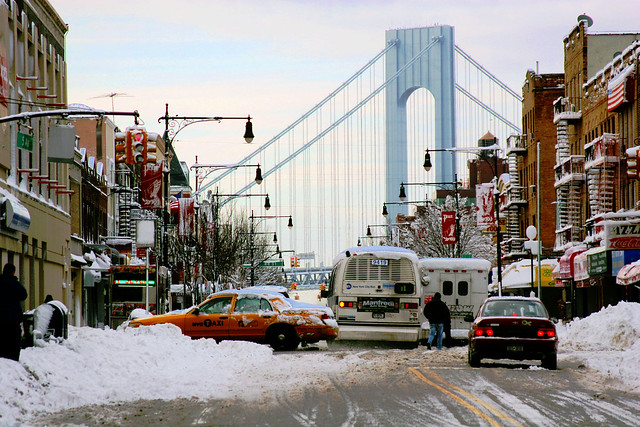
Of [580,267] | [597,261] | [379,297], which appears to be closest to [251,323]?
[379,297]

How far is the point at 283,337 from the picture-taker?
94.7 ft

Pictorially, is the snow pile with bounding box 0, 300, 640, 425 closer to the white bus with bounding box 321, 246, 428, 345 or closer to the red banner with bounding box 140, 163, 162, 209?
the white bus with bounding box 321, 246, 428, 345

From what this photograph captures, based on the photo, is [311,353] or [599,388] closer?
[599,388]

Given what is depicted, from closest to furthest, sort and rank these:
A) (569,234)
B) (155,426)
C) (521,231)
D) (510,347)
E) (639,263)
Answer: (155,426), (510,347), (639,263), (569,234), (521,231)

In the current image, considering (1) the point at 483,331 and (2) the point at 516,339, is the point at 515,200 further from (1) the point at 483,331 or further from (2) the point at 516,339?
(2) the point at 516,339

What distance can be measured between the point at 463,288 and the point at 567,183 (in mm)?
24303

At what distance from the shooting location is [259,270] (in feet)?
416

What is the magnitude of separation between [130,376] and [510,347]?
25.5 feet

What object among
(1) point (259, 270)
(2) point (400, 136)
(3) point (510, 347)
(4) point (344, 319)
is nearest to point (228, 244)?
(1) point (259, 270)

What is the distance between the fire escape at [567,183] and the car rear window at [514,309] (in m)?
35.6

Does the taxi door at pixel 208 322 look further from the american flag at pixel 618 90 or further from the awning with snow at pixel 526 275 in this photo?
the awning with snow at pixel 526 275

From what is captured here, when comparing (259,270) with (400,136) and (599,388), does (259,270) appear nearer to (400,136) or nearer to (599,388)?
(400,136)

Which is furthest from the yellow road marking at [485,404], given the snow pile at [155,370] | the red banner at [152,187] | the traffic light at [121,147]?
the red banner at [152,187]

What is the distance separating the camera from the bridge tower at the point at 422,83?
167m
